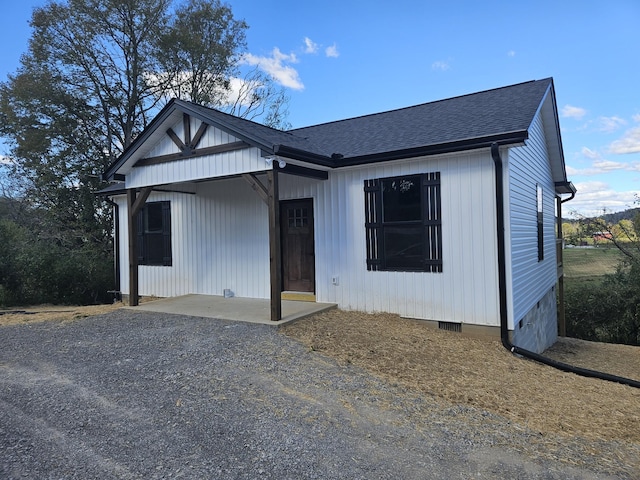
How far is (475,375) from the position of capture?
15.4ft

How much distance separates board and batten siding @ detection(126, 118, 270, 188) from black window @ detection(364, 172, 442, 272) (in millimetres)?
2169

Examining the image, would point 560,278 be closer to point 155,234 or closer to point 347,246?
point 347,246

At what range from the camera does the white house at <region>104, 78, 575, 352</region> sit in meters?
6.27

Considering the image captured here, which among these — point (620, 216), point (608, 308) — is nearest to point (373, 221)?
point (608, 308)

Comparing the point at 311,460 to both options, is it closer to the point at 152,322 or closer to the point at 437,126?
the point at 152,322

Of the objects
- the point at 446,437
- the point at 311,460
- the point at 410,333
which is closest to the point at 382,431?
the point at 446,437

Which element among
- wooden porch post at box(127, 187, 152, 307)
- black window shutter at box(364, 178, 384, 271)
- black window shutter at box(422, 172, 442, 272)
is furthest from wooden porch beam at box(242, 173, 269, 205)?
wooden porch post at box(127, 187, 152, 307)

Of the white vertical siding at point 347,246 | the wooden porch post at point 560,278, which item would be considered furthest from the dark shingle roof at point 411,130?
the wooden porch post at point 560,278

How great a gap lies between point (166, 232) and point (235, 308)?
3902 mm

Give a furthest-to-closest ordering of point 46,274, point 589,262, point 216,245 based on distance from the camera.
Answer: point 589,262
point 46,274
point 216,245

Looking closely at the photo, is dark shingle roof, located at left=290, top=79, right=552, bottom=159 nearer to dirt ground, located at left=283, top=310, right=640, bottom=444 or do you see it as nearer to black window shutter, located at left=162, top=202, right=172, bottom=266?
dirt ground, located at left=283, top=310, right=640, bottom=444

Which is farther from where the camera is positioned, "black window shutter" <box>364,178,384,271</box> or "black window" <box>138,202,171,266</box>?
"black window" <box>138,202,171,266</box>

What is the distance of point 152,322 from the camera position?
22.5 feet

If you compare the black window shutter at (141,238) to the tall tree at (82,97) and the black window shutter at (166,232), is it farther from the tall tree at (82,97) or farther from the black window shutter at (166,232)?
the tall tree at (82,97)
